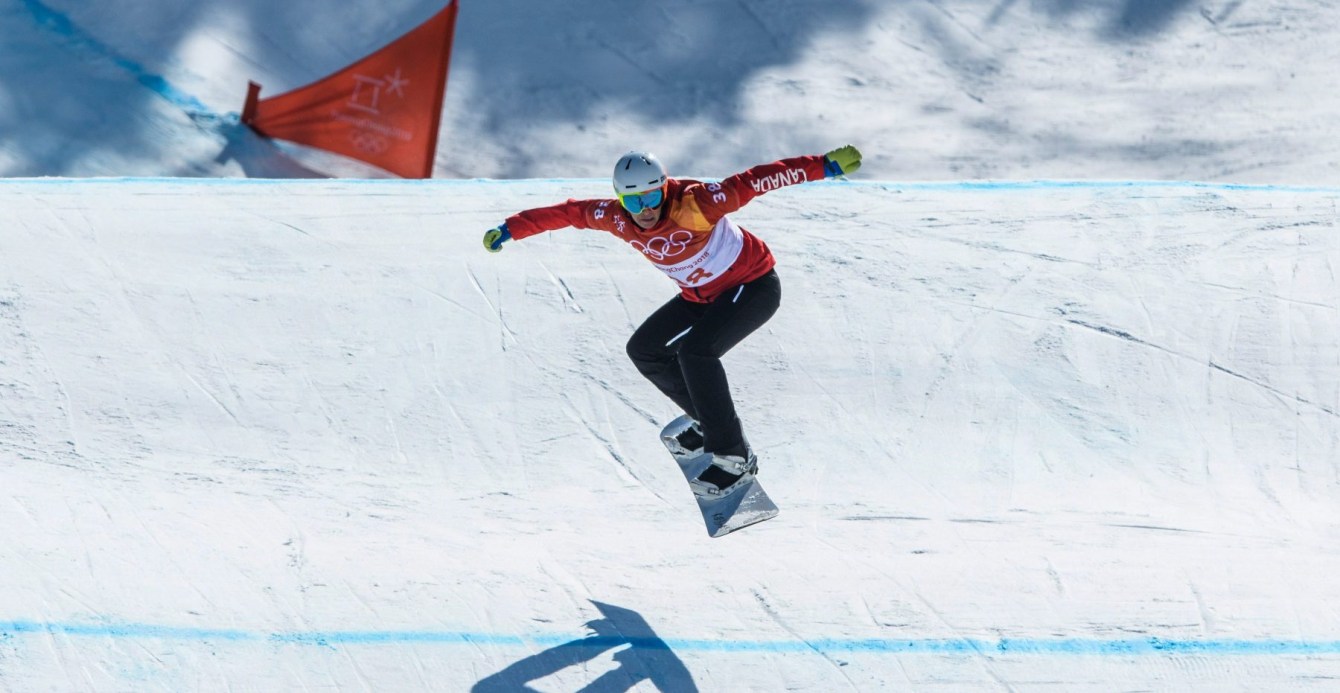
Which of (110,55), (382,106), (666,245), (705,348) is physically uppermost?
(110,55)

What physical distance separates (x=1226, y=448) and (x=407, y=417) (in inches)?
145

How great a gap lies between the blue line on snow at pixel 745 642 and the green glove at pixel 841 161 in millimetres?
1673

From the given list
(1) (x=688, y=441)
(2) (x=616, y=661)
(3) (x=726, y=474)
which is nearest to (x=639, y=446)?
(1) (x=688, y=441)

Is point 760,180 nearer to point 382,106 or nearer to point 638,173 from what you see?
point 638,173

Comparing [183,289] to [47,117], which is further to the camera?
[47,117]

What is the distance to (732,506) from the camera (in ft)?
15.6

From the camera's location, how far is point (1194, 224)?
6.45 metres

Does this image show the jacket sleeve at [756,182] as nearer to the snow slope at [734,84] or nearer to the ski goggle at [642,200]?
the ski goggle at [642,200]

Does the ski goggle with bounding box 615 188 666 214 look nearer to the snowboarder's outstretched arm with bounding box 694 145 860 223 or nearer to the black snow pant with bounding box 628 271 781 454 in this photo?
the snowboarder's outstretched arm with bounding box 694 145 860 223

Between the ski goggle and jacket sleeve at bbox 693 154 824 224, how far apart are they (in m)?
0.15

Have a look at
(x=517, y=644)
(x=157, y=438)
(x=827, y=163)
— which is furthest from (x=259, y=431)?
(x=827, y=163)

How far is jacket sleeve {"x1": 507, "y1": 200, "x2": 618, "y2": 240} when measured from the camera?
15.4ft

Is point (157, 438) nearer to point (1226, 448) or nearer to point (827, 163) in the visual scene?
point (827, 163)

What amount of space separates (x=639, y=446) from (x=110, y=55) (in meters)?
6.64
